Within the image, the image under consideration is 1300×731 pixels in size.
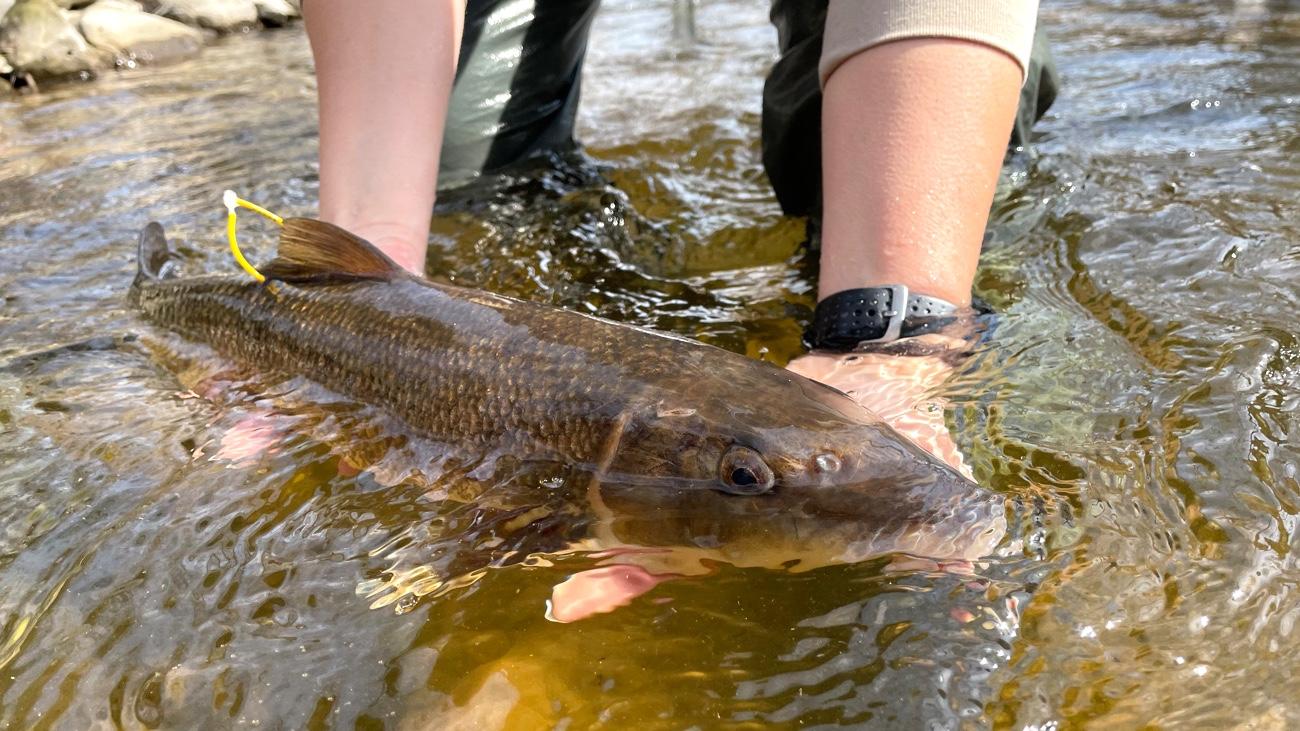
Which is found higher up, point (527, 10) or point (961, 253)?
point (527, 10)

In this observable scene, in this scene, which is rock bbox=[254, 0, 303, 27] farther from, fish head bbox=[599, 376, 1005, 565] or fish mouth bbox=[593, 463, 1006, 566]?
fish mouth bbox=[593, 463, 1006, 566]

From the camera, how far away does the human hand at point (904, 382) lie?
181 centimetres

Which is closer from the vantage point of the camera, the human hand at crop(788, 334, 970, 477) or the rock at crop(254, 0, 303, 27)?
the human hand at crop(788, 334, 970, 477)

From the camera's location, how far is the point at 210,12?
11047 mm

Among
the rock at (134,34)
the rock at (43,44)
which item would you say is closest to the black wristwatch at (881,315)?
the rock at (43,44)

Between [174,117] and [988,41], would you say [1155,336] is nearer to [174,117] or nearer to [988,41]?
[988,41]

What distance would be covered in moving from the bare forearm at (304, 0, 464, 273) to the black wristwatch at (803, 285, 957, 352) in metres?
1.15

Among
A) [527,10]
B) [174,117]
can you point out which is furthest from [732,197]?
[174,117]

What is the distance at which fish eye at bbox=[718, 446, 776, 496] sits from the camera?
1.64m

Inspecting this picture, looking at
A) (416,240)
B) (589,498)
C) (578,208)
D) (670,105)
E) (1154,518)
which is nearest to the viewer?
(1154,518)

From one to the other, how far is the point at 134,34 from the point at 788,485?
10206 millimetres

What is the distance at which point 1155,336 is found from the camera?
7.43 ft

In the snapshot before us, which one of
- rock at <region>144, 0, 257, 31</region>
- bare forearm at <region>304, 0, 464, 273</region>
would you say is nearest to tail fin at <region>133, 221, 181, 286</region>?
bare forearm at <region>304, 0, 464, 273</region>

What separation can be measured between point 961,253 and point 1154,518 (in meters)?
0.78
